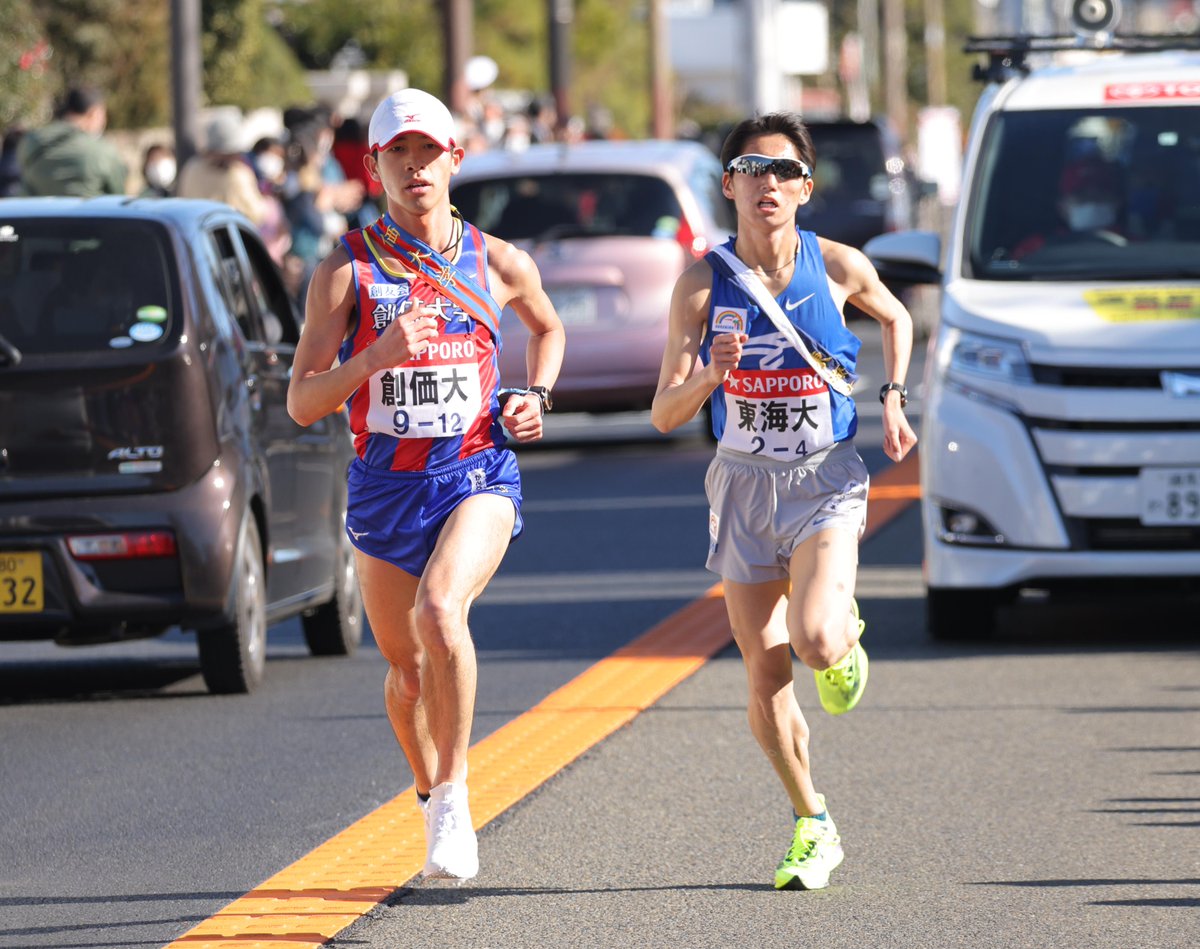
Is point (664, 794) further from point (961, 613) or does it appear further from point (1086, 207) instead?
point (1086, 207)

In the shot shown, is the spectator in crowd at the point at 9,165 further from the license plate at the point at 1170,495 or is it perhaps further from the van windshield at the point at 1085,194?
the license plate at the point at 1170,495

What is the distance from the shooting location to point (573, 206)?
1720 centimetres

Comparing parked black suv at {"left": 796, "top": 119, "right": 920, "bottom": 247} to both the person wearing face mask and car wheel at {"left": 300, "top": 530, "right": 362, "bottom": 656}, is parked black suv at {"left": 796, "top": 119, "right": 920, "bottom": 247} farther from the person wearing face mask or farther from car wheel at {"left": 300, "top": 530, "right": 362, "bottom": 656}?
car wheel at {"left": 300, "top": 530, "right": 362, "bottom": 656}

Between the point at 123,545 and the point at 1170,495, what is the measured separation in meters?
3.61

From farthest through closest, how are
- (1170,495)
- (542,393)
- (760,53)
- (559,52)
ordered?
(760,53) → (559,52) → (1170,495) → (542,393)

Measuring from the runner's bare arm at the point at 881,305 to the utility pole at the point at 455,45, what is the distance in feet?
80.6

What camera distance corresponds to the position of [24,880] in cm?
666

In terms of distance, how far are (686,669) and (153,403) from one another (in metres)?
2.10

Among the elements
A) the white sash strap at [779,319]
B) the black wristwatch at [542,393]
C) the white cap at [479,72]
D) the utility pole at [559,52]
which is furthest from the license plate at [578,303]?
the utility pole at [559,52]

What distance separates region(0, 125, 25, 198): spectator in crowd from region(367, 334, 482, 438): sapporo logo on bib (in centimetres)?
1121

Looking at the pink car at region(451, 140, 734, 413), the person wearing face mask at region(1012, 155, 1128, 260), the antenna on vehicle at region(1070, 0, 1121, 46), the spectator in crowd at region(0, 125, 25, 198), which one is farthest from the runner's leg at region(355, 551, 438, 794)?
the spectator in crowd at region(0, 125, 25, 198)

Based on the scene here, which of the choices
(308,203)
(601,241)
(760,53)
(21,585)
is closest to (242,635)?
(21,585)

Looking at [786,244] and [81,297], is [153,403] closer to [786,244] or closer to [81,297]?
[81,297]

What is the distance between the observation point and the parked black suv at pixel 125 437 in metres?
8.90
